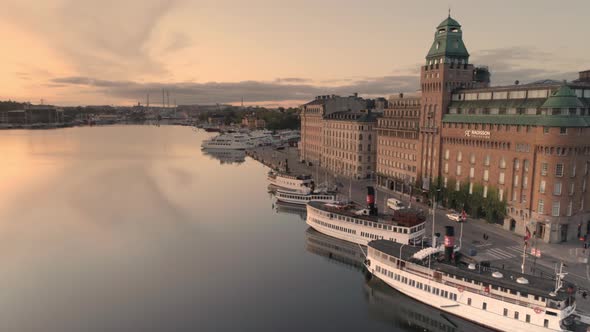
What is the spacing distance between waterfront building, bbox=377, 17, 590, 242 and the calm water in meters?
30.5

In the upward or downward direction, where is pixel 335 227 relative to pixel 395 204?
downward

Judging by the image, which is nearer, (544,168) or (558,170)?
(558,170)

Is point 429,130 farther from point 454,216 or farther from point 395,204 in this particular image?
point 454,216

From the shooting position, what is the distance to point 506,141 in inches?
3044

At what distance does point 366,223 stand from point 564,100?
38.5 metres

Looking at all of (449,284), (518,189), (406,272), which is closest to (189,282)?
(406,272)

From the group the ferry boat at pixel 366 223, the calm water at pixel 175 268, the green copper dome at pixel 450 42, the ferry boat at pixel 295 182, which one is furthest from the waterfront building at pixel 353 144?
the ferry boat at pixel 366 223

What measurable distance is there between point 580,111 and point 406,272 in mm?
43437

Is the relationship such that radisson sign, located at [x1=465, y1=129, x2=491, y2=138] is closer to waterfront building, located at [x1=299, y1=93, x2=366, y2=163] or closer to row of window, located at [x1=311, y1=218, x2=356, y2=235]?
row of window, located at [x1=311, y1=218, x2=356, y2=235]

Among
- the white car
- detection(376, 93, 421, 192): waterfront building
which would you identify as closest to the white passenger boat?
detection(376, 93, 421, 192): waterfront building

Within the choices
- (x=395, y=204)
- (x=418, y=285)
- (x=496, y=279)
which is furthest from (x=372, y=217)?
(x=496, y=279)

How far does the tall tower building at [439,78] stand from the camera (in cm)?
9250

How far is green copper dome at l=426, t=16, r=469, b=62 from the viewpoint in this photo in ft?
302

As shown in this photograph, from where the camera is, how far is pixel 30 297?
56656 mm
